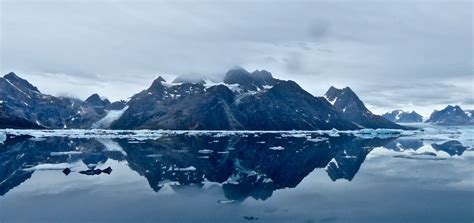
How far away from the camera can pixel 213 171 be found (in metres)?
54.0

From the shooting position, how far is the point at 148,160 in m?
66.4

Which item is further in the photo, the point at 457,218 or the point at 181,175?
the point at 181,175

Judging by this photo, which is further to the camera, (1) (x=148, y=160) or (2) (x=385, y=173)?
(1) (x=148, y=160)

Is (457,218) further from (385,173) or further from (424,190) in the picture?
(385,173)

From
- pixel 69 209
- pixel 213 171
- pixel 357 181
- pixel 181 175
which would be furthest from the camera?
pixel 213 171

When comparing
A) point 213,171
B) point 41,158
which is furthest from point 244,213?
point 41,158

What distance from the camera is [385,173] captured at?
51.5m

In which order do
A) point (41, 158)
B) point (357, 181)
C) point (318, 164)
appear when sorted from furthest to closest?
point (41, 158)
point (318, 164)
point (357, 181)

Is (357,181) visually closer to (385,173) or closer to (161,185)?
(385,173)

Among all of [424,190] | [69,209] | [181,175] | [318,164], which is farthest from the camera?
[318,164]

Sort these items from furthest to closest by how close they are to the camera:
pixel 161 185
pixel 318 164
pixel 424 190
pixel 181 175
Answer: pixel 318 164
pixel 181 175
pixel 161 185
pixel 424 190

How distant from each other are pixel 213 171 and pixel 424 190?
88.9ft

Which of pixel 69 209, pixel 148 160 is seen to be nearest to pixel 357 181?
pixel 69 209

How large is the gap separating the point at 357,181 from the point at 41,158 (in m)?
55.1
